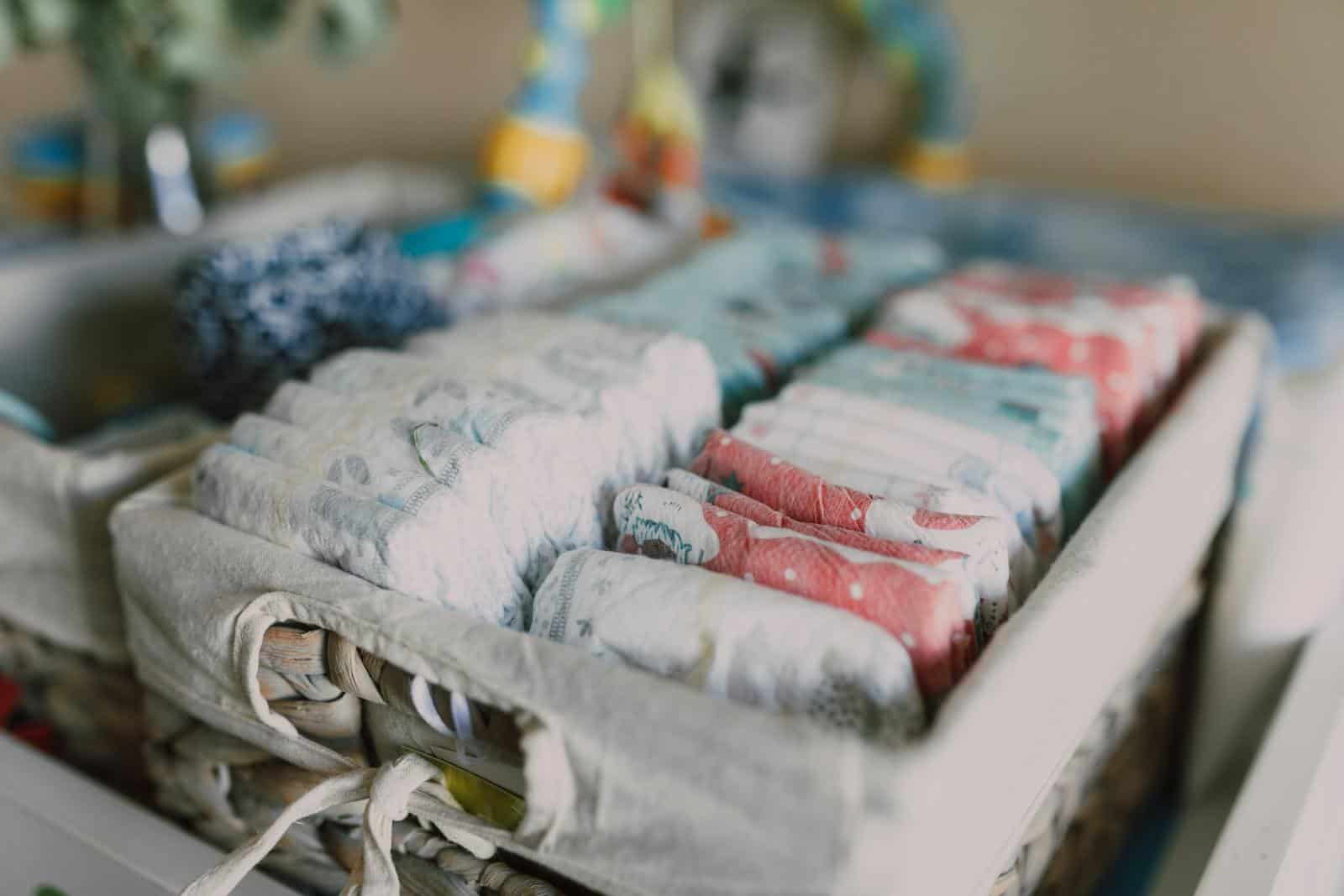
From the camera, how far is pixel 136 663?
679 millimetres

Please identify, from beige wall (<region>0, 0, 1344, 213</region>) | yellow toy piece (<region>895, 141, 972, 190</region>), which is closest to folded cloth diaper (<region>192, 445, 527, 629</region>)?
yellow toy piece (<region>895, 141, 972, 190</region>)

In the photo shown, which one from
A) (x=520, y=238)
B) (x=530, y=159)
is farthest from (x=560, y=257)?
(x=530, y=159)

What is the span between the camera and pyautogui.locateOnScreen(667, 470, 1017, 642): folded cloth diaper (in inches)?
21.3

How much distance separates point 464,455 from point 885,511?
0.76 ft

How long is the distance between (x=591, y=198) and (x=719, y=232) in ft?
0.51

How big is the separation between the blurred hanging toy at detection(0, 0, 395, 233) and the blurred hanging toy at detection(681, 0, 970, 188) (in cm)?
47

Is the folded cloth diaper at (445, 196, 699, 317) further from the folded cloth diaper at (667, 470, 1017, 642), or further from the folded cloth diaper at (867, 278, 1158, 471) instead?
the folded cloth diaper at (667, 470, 1017, 642)

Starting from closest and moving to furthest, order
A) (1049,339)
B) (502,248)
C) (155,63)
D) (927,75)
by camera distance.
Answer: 1. (1049,339)
2. (502,248)
3. (155,63)
4. (927,75)

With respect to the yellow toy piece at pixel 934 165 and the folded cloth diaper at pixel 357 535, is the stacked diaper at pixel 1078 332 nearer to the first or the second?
the folded cloth diaper at pixel 357 535

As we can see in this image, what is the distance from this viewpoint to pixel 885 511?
22.6 inches

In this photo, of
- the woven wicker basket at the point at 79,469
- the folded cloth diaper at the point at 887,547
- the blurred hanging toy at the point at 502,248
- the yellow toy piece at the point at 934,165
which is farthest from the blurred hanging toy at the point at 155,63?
the folded cloth diaper at the point at 887,547

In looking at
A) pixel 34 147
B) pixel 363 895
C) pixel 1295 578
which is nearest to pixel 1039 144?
pixel 1295 578

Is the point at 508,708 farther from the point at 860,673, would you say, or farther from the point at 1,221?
the point at 1,221

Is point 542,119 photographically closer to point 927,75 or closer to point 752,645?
point 927,75
